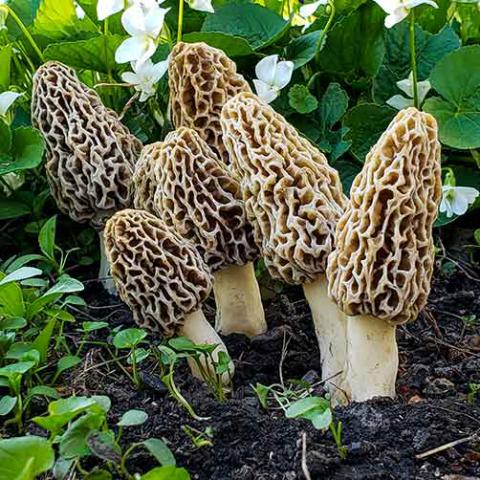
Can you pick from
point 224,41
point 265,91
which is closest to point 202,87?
point 265,91

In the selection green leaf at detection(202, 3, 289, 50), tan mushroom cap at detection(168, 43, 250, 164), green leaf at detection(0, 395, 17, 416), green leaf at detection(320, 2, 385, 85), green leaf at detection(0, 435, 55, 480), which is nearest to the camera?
green leaf at detection(0, 435, 55, 480)

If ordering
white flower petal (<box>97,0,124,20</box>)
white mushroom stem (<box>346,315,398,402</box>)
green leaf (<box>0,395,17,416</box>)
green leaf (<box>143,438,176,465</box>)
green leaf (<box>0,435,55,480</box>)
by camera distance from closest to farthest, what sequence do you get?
green leaf (<box>0,435,55,480</box>) → green leaf (<box>143,438,176,465</box>) → green leaf (<box>0,395,17,416</box>) → white mushroom stem (<box>346,315,398,402</box>) → white flower petal (<box>97,0,124,20</box>)

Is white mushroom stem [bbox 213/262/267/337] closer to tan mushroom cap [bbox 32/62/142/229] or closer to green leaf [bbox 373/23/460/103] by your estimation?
tan mushroom cap [bbox 32/62/142/229]

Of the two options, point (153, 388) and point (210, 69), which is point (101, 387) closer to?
point (153, 388)

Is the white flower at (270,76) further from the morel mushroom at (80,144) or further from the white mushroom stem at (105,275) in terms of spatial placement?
the white mushroom stem at (105,275)

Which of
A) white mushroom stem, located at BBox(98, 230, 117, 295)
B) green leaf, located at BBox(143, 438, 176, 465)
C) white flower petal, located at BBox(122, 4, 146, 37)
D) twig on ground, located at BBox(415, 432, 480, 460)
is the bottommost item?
white mushroom stem, located at BBox(98, 230, 117, 295)

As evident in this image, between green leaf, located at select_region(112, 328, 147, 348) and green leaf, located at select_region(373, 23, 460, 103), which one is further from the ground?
green leaf, located at select_region(373, 23, 460, 103)

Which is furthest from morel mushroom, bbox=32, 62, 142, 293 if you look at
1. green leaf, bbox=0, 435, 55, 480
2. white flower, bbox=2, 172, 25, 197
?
green leaf, bbox=0, 435, 55, 480

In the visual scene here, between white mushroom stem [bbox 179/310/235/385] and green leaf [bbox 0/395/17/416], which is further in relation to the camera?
white mushroom stem [bbox 179/310/235/385]
